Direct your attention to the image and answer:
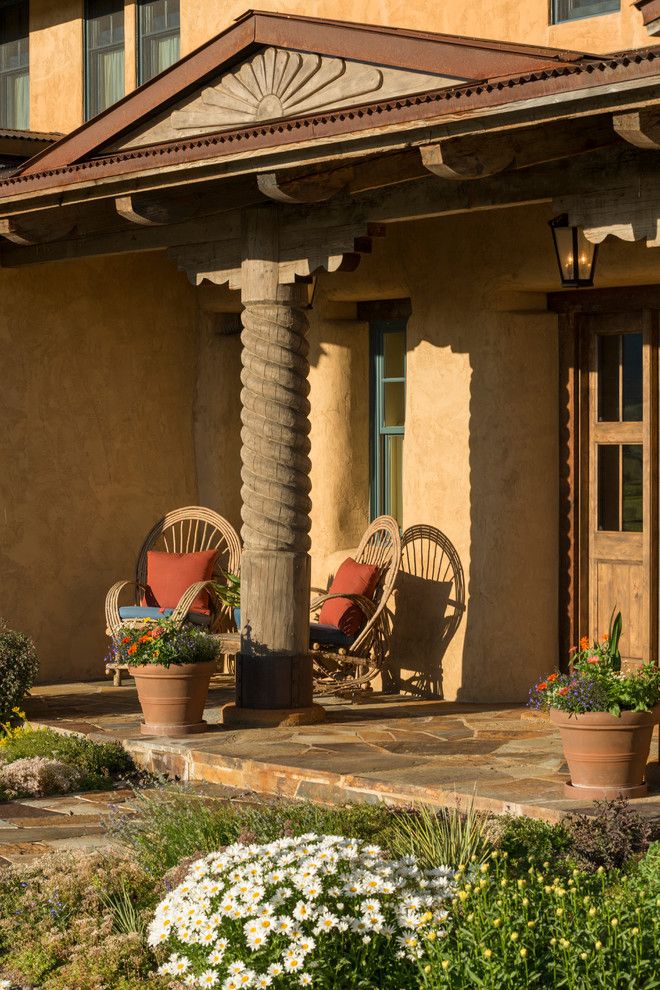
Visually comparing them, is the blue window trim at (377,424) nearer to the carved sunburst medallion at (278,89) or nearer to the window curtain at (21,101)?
the carved sunburst medallion at (278,89)

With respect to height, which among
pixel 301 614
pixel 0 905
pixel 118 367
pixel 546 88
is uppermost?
pixel 546 88

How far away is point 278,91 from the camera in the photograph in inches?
343

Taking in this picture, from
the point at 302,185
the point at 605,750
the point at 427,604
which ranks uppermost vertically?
the point at 302,185

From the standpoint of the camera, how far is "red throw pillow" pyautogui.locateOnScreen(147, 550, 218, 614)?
37.9ft

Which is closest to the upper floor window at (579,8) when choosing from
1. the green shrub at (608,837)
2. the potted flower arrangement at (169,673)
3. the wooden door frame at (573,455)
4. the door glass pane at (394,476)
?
the wooden door frame at (573,455)

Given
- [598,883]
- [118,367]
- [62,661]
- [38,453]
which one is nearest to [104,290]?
[118,367]

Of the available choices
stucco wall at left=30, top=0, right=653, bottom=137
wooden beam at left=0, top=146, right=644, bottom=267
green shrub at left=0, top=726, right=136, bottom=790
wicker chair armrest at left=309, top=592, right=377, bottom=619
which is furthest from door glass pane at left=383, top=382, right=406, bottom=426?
green shrub at left=0, top=726, right=136, bottom=790

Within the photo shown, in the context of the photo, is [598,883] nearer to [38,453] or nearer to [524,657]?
[524,657]

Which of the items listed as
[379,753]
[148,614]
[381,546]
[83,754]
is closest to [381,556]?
[381,546]

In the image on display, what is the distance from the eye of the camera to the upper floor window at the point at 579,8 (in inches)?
380

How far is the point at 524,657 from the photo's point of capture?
407 inches

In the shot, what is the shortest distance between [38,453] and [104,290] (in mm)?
1424

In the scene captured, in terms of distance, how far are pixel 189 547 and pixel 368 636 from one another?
245 cm

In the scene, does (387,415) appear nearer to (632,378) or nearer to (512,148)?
(632,378)
